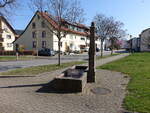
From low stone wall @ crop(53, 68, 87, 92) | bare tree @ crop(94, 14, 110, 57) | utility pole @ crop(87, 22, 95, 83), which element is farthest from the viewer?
bare tree @ crop(94, 14, 110, 57)

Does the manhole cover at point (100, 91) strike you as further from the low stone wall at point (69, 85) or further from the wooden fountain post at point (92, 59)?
the wooden fountain post at point (92, 59)

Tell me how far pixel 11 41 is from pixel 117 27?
33904mm

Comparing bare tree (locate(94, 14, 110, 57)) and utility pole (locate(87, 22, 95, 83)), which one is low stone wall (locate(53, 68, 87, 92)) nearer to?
utility pole (locate(87, 22, 95, 83))

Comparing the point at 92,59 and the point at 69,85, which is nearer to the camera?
the point at 69,85

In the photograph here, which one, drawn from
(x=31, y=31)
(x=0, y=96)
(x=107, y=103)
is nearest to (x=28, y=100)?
(x=0, y=96)

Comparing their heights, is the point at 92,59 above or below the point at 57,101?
above

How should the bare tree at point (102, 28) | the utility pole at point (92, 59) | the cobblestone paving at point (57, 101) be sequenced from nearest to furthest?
the cobblestone paving at point (57, 101) < the utility pole at point (92, 59) < the bare tree at point (102, 28)

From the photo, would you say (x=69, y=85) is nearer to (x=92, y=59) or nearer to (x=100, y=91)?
(x=100, y=91)

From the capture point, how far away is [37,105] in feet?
16.7

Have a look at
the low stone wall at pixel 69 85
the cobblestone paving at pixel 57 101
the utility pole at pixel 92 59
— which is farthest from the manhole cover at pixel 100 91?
the utility pole at pixel 92 59

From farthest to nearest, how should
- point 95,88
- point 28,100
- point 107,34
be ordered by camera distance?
point 107,34 → point 95,88 → point 28,100

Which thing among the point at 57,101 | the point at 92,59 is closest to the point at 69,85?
the point at 57,101

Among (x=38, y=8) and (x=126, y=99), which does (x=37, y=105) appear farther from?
(x=38, y=8)

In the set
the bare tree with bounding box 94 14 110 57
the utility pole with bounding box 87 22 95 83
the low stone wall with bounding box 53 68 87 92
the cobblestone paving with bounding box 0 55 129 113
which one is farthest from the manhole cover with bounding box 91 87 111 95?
the bare tree with bounding box 94 14 110 57
